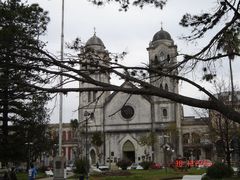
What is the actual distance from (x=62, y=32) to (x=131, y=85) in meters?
17.1

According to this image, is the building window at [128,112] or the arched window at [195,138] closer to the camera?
the building window at [128,112]

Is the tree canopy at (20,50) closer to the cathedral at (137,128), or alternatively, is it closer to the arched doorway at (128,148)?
the cathedral at (137,128)

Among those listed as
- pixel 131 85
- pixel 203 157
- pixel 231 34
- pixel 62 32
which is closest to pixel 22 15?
pixel 131 85

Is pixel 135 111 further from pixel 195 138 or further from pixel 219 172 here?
pixel 219 172

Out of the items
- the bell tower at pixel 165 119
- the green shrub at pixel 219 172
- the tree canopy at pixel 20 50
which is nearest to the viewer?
the tree canopy at pixel 20 50

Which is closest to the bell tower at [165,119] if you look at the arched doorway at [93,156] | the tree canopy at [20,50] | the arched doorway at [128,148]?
the arched doorway at [128,148]

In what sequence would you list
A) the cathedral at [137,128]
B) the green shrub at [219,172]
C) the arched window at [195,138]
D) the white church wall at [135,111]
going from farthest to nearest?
the arched window at [195,138], the white church wall at [135,111], the cathedral at [137,128], the green shrub at [219,172]

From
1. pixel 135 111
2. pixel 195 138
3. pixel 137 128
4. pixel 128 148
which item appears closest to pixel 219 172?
pixel 137 128

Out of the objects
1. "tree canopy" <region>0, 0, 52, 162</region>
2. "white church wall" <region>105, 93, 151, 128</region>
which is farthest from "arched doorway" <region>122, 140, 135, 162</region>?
"tree canopy" <region>0, 0, 52, 162</region>

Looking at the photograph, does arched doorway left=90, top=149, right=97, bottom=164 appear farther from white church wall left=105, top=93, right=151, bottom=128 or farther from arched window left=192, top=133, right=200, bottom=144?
arched window left=192, top=133, right=200, bottom=144

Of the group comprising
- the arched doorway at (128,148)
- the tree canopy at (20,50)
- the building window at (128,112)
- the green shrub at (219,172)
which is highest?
the building window at (128,112)

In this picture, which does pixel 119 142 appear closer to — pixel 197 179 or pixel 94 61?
pixel 197 179

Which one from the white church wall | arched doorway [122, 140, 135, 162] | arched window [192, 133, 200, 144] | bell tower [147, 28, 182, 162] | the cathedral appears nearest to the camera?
bell tower [147, 28, 182, 162]

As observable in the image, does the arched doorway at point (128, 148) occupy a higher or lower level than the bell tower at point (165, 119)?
A: lower
